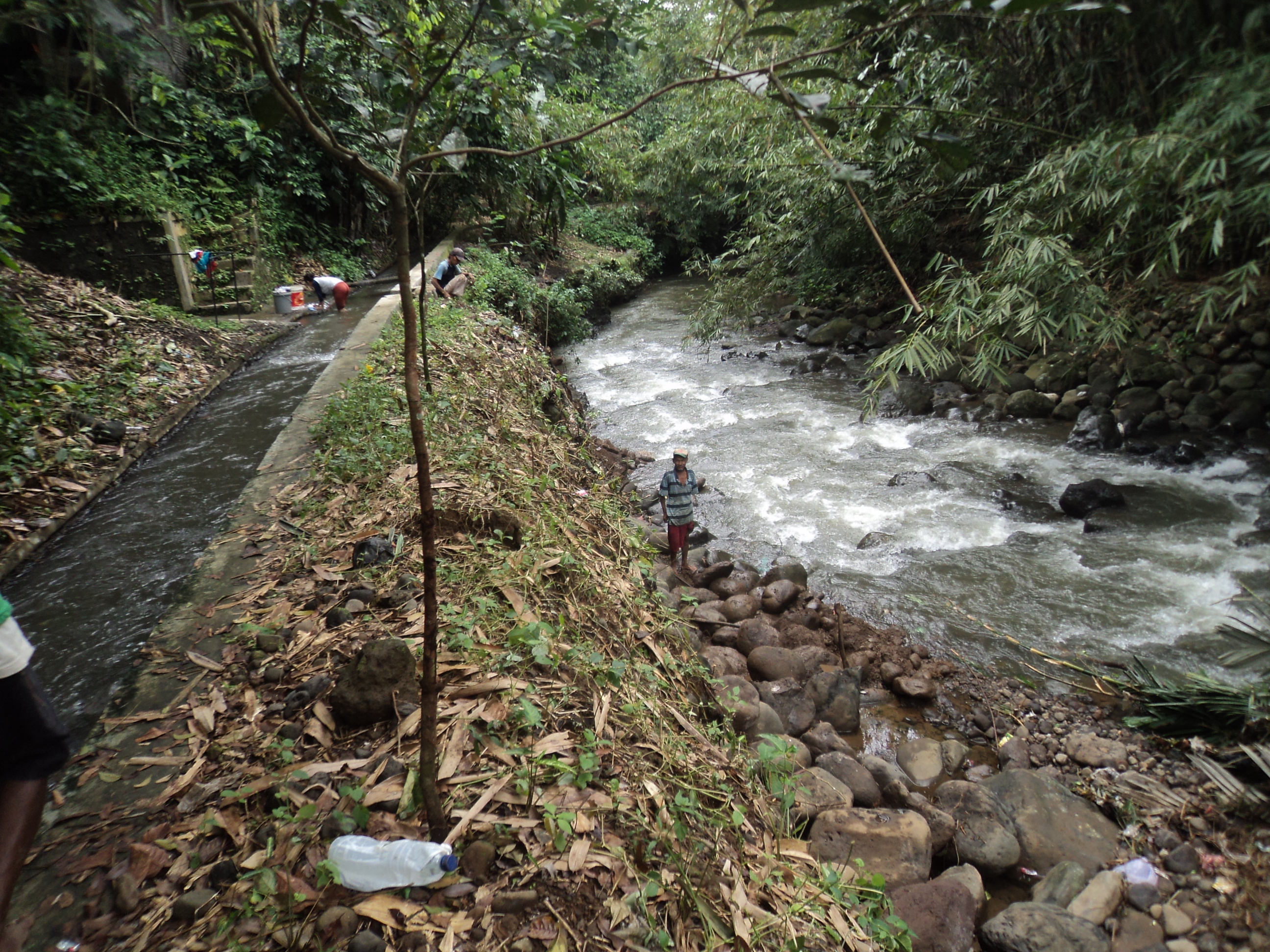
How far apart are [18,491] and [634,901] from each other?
533 cm

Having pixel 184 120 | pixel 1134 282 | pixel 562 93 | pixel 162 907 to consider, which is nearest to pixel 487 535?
pixel 162 907

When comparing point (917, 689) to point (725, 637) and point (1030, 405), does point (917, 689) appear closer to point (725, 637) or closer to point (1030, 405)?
point (725, 637)

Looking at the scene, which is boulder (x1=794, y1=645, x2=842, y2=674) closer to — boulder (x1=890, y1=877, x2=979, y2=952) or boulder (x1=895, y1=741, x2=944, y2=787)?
boulder (x1=895, y1=741, x2=944, y2=787)

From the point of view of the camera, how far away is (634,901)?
2.14m

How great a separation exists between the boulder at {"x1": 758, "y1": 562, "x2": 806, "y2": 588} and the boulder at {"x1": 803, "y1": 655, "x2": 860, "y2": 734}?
4.96 ft

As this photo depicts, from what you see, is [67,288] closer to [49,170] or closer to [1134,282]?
[49,170]

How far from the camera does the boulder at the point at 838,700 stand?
4.63m

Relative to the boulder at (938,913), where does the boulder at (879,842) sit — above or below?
above

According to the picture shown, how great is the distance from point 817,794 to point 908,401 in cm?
842

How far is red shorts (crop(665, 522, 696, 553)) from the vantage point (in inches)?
259

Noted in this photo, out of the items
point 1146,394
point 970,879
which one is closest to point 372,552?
point 970,879

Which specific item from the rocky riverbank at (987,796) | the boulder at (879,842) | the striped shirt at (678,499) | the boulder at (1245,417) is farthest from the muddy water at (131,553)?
the boulder at (1245,417)

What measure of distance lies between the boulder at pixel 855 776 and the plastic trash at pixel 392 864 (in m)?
2.49

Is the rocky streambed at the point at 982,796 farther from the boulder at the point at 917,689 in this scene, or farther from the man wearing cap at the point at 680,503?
the man wearing cap at the point at 680,503
